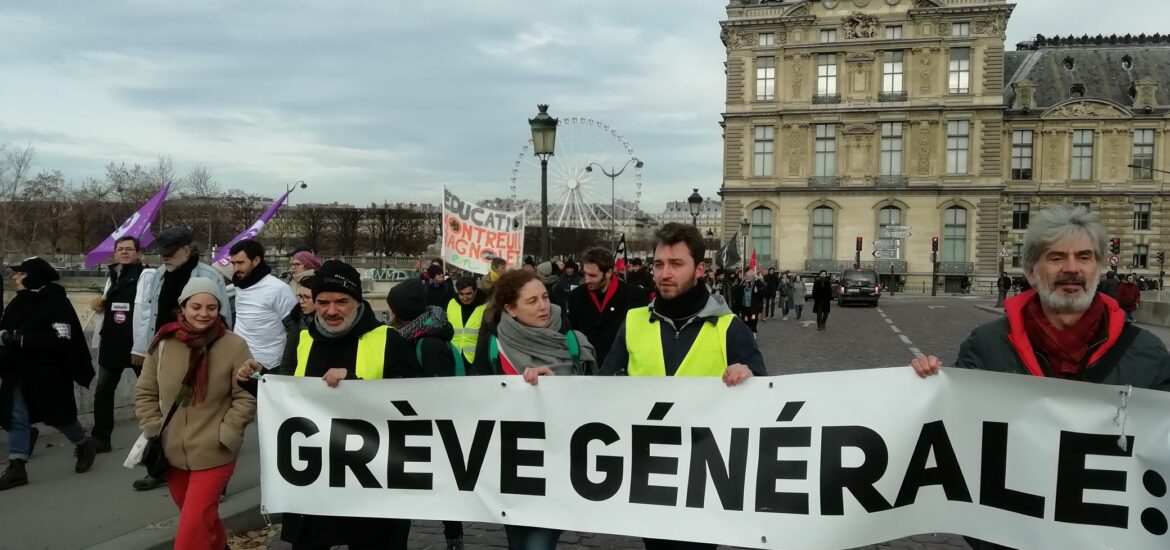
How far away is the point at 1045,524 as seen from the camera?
3373 mm

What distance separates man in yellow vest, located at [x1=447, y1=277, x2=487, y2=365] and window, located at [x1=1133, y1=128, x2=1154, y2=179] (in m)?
63.4

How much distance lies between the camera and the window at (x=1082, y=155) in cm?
5928

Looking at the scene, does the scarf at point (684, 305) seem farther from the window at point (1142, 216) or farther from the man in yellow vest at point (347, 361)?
the window at point (1142, 216)

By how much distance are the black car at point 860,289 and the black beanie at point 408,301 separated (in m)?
35.8

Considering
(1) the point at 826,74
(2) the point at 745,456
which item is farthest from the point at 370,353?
(1) the point at 826,74

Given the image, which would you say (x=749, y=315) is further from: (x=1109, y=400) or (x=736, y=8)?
(x=736, y=8)

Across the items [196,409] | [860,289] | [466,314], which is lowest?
[860,289]

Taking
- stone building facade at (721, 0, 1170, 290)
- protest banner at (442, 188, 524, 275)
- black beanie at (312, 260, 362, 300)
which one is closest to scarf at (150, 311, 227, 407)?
black beanie at (312, 260, 362, 300)

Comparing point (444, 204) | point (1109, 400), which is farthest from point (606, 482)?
point (444, 204)

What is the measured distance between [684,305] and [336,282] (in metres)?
1.55

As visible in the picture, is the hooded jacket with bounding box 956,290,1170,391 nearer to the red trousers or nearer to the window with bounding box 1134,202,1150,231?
the red trousers

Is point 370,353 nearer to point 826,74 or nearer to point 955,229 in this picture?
point 826,74

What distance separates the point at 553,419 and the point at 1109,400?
7.11 feet

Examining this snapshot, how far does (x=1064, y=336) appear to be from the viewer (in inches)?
126
